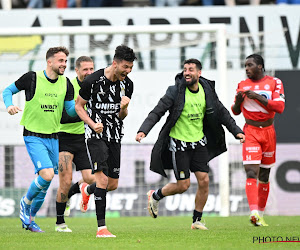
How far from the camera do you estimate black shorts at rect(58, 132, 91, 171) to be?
38.9 ft

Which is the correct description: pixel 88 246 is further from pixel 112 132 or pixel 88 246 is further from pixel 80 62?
pixel 80 62

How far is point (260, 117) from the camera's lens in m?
11.7

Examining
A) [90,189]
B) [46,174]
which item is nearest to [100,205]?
[46,174]

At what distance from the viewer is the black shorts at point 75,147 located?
11867 millimetres

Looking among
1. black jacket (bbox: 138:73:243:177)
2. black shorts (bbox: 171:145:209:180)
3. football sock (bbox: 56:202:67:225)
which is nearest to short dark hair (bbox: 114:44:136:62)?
black jacket (bbox: 138:73:243:177)

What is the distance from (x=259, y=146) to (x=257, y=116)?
17.3 inches

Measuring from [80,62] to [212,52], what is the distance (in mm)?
4944

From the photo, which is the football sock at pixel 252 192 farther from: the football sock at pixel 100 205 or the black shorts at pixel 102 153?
the football sock at pixel 100 205

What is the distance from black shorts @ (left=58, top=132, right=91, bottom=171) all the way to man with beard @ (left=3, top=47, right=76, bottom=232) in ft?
2.50

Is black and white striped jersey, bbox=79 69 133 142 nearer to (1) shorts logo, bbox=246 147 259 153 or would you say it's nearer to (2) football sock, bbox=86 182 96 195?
(2) football sock, bbox=86 182 96 195

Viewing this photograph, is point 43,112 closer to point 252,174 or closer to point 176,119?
Answer: point 176,119

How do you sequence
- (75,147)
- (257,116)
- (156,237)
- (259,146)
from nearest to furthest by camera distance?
(156,237)
(259,146)
(257,116)
(75,147)

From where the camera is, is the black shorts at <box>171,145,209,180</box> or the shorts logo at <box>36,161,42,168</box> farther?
the black shorts at <box>171,145,209,180</box>

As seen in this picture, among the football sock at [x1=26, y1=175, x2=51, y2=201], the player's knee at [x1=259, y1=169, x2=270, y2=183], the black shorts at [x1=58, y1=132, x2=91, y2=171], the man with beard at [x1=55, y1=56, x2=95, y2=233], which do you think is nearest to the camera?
the football sock at [x1=26, y1=175, x2=51, y2=201]
